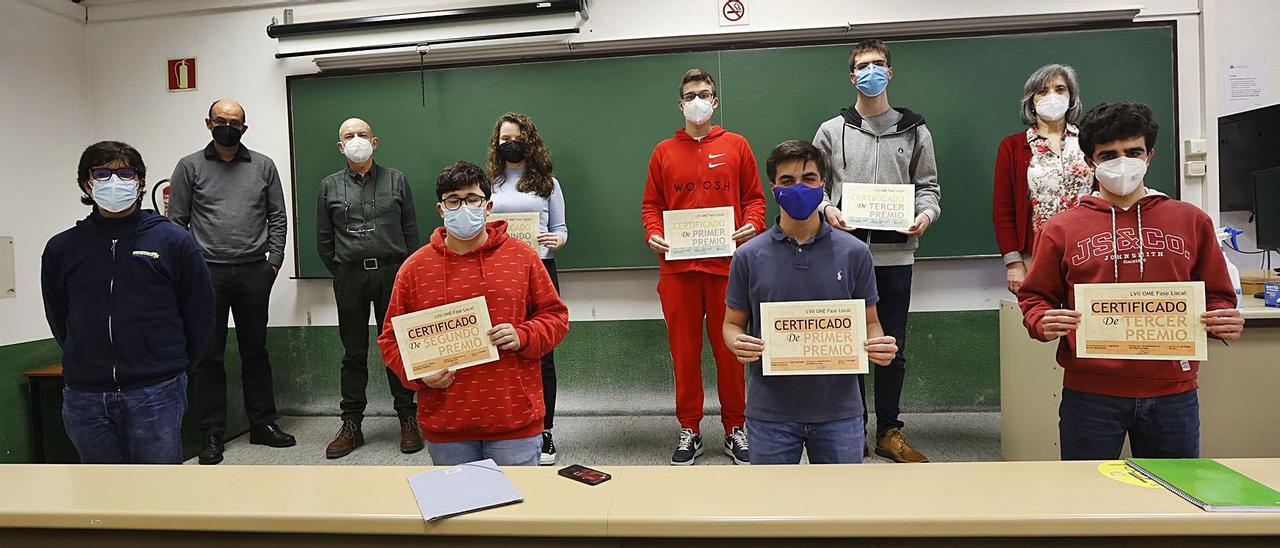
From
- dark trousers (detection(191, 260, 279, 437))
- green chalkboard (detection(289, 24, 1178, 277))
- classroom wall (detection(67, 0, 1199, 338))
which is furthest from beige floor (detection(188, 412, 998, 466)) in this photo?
green chalkboard (detection(289, 24, 1178, 277))

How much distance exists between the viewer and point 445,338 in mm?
1902

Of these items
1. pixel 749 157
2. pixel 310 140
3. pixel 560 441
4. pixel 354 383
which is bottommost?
pixel 560 441

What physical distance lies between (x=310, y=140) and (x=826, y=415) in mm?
3481

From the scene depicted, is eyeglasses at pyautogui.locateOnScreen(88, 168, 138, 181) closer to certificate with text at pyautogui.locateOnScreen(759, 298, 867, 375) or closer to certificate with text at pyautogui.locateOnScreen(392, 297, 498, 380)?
certificate with text at pyautogui.locateOnScreen(392, 297, 498, 380)

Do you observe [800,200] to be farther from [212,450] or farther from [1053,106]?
[212,450]

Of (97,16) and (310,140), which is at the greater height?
(97,16)

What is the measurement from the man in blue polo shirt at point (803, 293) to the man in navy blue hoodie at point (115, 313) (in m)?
1.87

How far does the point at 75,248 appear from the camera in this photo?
2.24 meters

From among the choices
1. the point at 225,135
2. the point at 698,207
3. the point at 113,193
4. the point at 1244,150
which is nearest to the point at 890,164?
the point at 698,207

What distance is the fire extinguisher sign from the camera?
4.20 m

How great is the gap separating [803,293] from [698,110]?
1.34 m

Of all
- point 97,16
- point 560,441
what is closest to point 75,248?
point 560,441


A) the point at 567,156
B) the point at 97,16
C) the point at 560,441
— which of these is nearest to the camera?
the point at 560,441

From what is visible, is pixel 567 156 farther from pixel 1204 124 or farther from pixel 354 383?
pixel 1204 124
